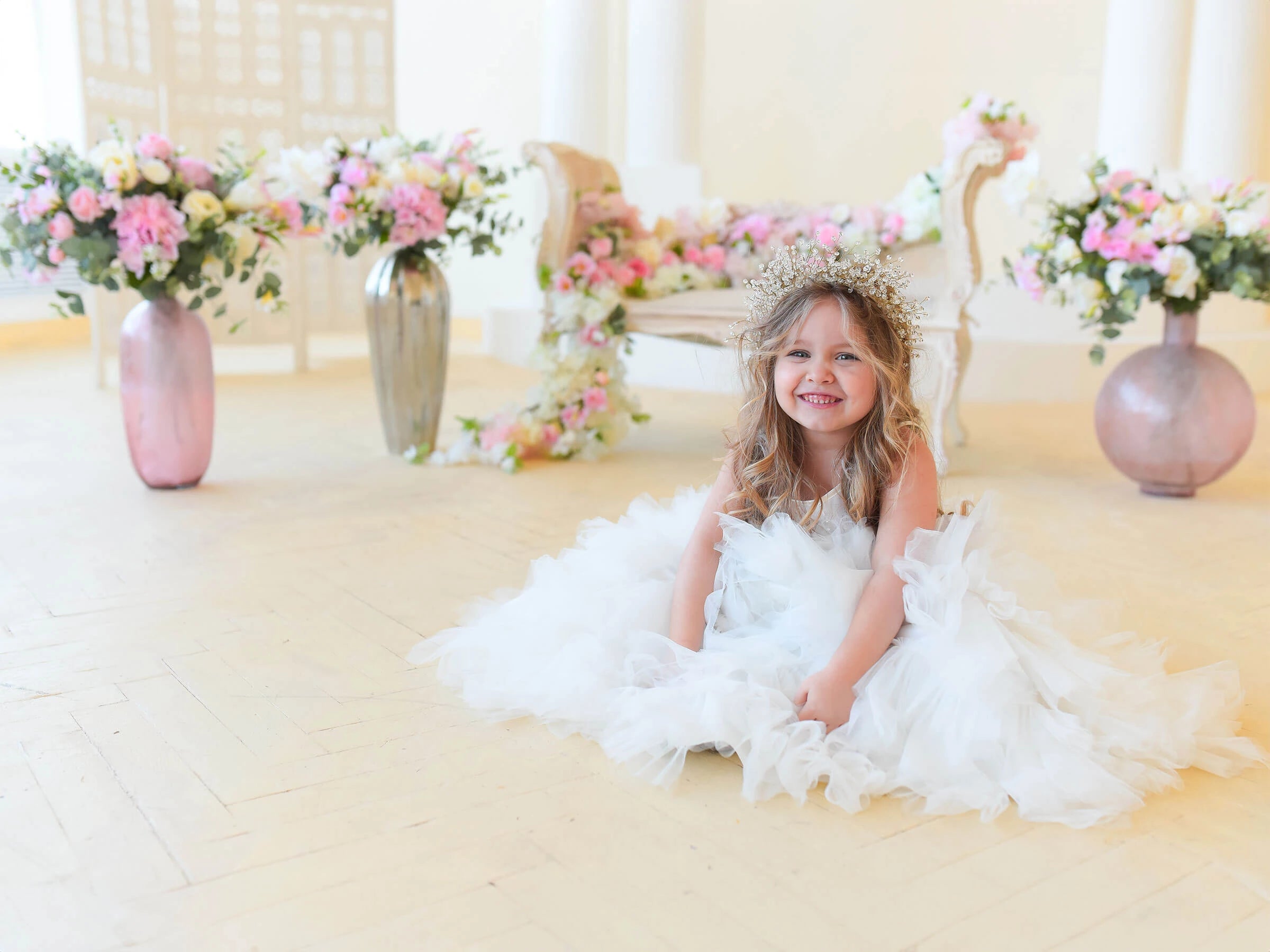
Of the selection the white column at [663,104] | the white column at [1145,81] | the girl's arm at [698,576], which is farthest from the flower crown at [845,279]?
the white column at [1145,81]

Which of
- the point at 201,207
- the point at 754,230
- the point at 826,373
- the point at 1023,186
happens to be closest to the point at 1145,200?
the point at 1023,186

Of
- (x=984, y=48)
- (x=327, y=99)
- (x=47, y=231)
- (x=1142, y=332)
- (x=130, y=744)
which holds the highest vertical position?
(x=984, y=48)

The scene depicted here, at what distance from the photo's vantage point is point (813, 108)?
748cm


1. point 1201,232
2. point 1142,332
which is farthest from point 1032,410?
point 1201,232

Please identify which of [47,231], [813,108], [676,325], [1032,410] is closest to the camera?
[47,231]

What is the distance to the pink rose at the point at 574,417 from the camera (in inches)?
155

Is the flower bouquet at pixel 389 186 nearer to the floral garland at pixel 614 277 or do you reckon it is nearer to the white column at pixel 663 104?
the floral garland at pixel 614 277

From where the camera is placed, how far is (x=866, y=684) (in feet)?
5.52

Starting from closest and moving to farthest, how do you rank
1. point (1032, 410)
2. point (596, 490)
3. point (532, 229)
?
point (596, 490)
point (1032, 410)
point (532, 229)

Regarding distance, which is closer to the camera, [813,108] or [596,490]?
[596,490]

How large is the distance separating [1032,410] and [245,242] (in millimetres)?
3546

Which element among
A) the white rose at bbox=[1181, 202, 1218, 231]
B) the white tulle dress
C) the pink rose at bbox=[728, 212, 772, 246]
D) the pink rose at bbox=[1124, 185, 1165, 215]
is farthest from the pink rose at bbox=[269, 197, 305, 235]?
the white rose at bbox=[1181, 202, 1218, 231]

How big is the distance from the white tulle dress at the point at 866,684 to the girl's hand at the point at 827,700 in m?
0.01

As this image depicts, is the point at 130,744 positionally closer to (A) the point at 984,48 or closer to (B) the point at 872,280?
(B) the point at 872,280
